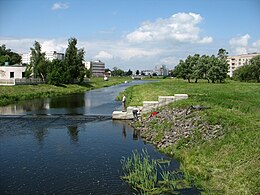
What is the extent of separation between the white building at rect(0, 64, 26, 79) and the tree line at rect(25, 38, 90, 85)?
7.49 feet

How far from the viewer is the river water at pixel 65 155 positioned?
46.6ft

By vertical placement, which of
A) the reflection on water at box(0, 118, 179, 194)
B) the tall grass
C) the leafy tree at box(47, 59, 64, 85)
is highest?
the leafy tree at box(47, 59, 64, 85)

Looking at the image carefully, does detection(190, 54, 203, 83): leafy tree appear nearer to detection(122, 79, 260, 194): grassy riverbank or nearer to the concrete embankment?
the concrete embankment

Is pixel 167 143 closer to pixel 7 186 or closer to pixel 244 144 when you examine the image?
pixel 244 144

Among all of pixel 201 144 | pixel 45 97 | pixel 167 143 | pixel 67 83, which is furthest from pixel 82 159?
pixel 67 83

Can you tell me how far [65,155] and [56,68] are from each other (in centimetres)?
6185

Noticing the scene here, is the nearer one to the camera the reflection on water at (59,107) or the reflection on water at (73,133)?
the reflection on water at (73,133)

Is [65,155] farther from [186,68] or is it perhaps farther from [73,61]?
[186,68]

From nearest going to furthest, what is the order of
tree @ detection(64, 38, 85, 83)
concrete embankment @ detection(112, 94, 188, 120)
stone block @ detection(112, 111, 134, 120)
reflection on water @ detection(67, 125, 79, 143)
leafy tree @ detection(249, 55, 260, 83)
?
reflection on water @ detection(67, 125, 79, 143), concrete embankment @ detection(112, 94, 188, 120), stone block @ detection(112, 111, 134, 120), tree @ detection(64, 38, 85, 83), leafy tree @ detection(249, 55, 260, 83)

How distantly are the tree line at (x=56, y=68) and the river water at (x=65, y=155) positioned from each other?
4578cm

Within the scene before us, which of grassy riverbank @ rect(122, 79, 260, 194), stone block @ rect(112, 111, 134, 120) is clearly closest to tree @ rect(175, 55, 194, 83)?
stone block @ rect(112, 111, 134, 120)

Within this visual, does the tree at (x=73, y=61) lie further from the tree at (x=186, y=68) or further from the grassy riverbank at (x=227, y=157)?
the grassy riverbank at (x=227, y=157)

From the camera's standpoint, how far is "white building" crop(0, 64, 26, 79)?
247 feet

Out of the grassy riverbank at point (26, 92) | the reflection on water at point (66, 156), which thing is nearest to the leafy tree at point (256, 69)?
the grassy riverbank at point (26, 92)
